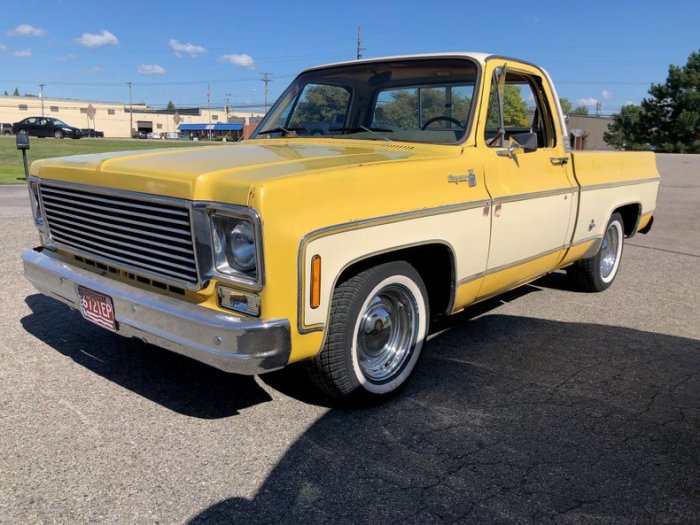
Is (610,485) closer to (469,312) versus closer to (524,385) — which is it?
(524,385)

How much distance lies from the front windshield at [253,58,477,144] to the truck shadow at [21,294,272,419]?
72.8 inches

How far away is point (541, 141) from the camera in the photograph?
190 inches

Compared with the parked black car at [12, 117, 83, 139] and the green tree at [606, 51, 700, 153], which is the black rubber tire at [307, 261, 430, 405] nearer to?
the parked black car at [12, 117, 83, 139]

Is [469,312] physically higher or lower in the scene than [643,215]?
lower

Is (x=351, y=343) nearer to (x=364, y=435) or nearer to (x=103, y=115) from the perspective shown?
(x=364, y=435)

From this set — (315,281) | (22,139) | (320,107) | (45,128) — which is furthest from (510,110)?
(45,128)

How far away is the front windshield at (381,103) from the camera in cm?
410

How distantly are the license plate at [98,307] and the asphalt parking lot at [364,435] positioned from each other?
0.49 meters

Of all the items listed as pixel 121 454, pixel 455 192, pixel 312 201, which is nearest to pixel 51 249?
pixel 121 454

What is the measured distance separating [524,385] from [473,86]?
197 cm

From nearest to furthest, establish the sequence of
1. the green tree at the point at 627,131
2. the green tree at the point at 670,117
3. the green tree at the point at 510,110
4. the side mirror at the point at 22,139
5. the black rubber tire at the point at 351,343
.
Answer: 1. the black rubber tire at the point at 351,343
2. the green tree at the point at 510,110
3. the side mirror at the point at 22,139
4. the green tree at the point at 670,117
5. the green tree at the point at 627,131

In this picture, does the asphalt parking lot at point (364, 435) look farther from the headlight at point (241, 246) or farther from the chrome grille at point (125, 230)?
the headlight at point (241, 246)

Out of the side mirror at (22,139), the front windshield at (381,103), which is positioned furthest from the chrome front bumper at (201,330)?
the side mirror at (22,139)

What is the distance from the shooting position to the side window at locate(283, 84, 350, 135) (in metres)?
4.60
